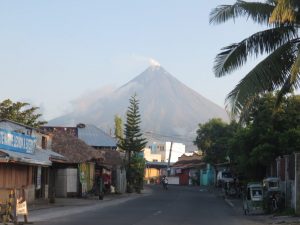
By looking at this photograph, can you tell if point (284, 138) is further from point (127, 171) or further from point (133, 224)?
point (127, 171)

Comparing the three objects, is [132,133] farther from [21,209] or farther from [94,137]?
[21,209]

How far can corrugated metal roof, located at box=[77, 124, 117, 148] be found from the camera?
2214 inches

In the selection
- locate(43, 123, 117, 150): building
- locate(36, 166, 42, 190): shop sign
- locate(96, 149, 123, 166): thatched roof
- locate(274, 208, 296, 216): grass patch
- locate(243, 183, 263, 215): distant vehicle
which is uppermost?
locate(43, 123, 117, 150): building

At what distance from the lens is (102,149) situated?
2251 inches

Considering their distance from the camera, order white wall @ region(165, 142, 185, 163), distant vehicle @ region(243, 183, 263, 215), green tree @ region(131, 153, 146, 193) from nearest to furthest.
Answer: distant vehicle @ region(243, 183, 263, 215) → green tree @ region(131, 153, 146, 193) → white wall @ region(165, 142, 185, 163)

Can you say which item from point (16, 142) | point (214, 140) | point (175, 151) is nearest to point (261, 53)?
point (16, 142)

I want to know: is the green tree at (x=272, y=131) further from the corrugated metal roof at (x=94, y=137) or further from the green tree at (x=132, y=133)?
the green tree at (x=132, y=133)

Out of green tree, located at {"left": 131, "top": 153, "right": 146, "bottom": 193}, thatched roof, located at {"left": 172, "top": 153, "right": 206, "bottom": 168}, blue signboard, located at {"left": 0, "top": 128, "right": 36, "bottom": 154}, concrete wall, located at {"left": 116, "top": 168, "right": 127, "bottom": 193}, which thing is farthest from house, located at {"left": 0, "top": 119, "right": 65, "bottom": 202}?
thatched roof, located at {"left": 172, "top": 153, "right": 206, "bottom": 168}

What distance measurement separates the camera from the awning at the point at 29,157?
24.9m

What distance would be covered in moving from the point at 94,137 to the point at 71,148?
15751mm

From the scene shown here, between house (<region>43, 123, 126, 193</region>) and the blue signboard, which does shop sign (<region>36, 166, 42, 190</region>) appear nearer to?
the blue signboard

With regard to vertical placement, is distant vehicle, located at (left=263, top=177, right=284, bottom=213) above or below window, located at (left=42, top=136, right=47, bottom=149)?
below

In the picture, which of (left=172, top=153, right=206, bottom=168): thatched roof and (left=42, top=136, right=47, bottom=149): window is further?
(left=172, top=153, right=206, bottom=168): thatched roof

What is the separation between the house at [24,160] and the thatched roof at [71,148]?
112 inches
